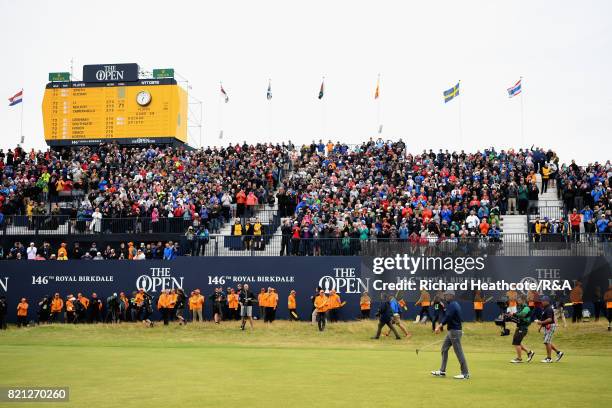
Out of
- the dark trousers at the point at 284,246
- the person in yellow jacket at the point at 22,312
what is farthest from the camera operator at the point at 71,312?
the dark trousers at the point at 284,246

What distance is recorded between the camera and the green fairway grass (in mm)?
16203

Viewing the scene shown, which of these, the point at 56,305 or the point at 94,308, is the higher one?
the point at 56,305

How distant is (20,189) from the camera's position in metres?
49.7

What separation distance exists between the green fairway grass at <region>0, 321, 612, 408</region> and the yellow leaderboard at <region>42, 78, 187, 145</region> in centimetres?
2149

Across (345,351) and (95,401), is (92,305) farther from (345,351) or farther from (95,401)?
(95,401)

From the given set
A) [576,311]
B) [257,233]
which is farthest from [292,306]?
[576,311]

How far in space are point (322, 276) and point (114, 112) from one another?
24.6m

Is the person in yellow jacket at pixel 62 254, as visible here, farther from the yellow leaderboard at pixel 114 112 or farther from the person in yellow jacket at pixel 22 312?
the yellow leaderboard at pixel 114 112

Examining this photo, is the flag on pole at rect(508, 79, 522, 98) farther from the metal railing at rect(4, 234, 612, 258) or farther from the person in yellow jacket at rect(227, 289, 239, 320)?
the person in yellow jacket at rect(227, 289, 239, 320)

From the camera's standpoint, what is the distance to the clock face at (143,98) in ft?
186

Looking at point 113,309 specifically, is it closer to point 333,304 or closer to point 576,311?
point 333,304

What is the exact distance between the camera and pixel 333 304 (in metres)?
38.8

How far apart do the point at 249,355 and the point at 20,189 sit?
28.2 m

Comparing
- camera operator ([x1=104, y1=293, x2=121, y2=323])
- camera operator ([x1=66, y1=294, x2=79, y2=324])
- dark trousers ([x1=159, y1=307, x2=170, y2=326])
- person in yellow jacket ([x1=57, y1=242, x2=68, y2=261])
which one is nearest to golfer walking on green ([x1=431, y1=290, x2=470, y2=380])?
dark trousers ([x1=159, y1=307, x2=170, y2=326])
